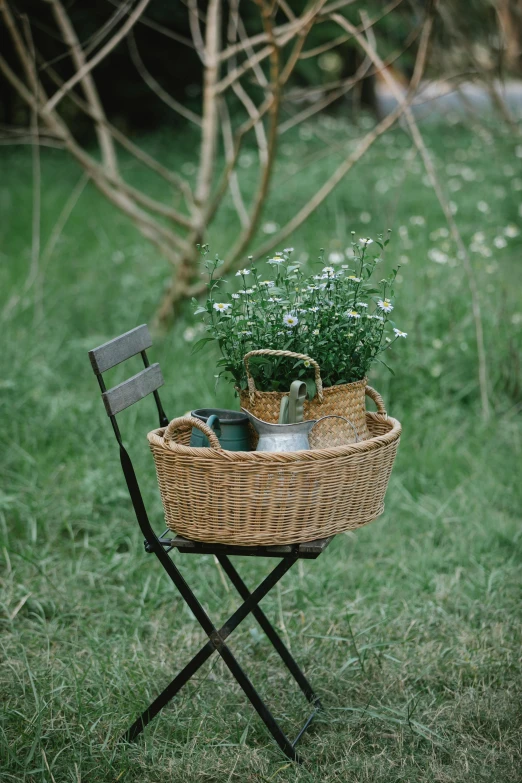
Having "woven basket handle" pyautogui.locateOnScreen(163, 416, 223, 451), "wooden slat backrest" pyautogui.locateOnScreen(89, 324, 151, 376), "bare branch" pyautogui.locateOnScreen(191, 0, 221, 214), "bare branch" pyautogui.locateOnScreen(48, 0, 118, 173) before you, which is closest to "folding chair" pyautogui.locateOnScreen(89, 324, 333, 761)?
"wooden slat backrest" pyautogui.locateOnScreen(89, 324, 151, 376)

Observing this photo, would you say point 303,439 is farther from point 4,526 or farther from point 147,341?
point 4,526

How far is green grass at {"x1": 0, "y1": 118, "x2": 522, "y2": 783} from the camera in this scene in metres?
2.59

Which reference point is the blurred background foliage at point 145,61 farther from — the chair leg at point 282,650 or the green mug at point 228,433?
the green mug at point 228,433

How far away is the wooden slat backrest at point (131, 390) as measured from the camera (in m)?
2.28

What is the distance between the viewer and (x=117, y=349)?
2449mm

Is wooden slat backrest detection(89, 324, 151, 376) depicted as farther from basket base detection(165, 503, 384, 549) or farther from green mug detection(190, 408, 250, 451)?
basket base detection(165, 503, 384, 549)

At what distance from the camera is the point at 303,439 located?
2256 mm

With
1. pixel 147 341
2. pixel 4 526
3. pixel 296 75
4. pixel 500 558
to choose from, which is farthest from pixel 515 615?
pixel 296 75

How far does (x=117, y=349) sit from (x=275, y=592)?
147 cm

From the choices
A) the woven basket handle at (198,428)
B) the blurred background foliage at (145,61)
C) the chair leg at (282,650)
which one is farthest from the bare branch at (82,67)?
the blurred background foliage at (145,61)

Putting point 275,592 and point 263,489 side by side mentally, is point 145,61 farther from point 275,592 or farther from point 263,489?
point 263,489

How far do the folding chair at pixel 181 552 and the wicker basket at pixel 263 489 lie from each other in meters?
0.05

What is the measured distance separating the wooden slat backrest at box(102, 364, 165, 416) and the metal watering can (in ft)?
1.19

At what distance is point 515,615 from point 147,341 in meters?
1.74
